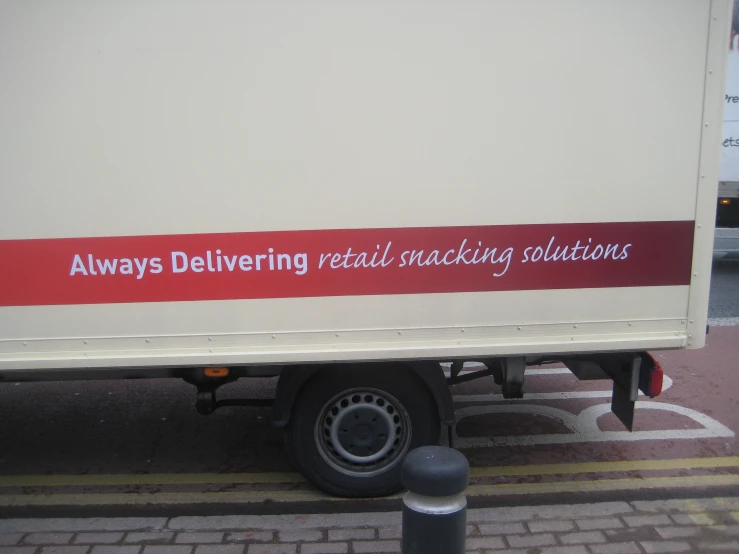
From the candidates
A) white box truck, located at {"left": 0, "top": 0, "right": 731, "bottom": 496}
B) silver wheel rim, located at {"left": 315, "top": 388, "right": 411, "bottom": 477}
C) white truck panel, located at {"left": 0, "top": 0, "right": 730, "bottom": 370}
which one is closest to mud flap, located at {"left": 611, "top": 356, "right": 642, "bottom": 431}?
white box truck, located at {"left": 0, "top": 0, "right": 731, "bottom": 496}

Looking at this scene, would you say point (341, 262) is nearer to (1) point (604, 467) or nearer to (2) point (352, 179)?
(2) point (352, 179)

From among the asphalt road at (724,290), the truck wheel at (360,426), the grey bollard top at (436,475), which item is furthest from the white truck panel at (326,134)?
the asphalt road at (724,290)

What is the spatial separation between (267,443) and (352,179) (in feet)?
7.64

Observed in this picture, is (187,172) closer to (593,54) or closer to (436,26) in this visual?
(436,26)

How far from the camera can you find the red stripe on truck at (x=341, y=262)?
332 cm

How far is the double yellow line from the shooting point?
3961 millimetres

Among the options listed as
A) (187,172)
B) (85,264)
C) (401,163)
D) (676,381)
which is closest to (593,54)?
(401,163)

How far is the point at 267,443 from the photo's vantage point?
15.5 feet

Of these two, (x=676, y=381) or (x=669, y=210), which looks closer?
(x=669, y=210)

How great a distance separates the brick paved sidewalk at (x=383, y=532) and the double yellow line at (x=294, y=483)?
0.18 metres

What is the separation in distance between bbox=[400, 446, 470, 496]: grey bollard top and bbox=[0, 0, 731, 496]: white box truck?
1032 millimetres

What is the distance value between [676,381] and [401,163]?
13.0ft

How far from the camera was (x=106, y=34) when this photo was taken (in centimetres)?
319

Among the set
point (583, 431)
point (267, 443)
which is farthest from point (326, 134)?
point (583, 431)
